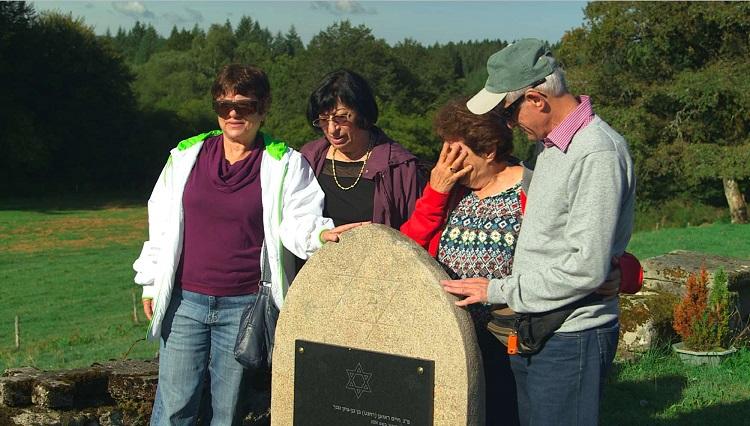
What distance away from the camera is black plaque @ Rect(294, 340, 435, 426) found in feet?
13.4

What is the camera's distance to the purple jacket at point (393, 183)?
15.5 feet

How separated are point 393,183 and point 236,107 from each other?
886 mm

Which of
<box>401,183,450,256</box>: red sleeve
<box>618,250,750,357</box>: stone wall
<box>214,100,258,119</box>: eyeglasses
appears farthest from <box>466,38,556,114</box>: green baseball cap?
<box>618,250,750,357</box>: stone wall

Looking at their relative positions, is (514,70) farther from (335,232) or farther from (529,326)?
(335,232)

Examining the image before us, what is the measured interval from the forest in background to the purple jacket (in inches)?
23.7

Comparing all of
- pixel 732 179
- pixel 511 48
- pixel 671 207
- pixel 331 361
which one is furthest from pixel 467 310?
pixel 671 207

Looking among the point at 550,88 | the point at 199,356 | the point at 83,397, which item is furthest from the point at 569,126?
the point at 83,397

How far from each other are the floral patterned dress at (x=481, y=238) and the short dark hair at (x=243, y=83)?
1.22 m

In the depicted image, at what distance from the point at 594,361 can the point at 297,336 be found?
152 centimetres

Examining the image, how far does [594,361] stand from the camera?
11.9 ft

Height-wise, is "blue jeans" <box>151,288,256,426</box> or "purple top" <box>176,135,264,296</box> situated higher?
"purple top" <box>176,135,264,296</box>

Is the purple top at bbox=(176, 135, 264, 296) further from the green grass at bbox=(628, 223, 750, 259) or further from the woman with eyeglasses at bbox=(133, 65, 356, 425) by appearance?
the green grass at bbox=(628, 223, 750, 259)

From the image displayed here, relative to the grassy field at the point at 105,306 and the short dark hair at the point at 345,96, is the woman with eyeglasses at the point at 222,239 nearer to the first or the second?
the short dark hair at the point at 345,96

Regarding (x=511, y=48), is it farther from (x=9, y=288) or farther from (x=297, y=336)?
(x=9, y=288)
